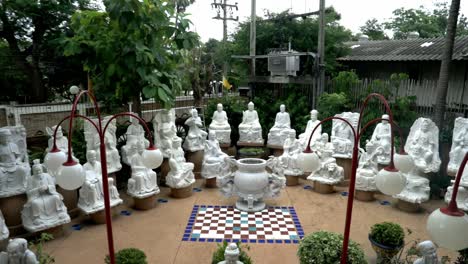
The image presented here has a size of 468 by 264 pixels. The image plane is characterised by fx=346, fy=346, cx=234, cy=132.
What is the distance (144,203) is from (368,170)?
A: 191 inches

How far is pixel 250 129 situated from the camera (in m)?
10.4

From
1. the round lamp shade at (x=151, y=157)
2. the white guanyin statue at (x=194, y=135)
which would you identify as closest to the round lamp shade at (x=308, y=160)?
the round lamp shade at (x=151, y=157)

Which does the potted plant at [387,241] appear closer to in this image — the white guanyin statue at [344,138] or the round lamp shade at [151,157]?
the round lamp shade at [151,157]

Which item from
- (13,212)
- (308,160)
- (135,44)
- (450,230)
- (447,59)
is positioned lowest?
(13,212)

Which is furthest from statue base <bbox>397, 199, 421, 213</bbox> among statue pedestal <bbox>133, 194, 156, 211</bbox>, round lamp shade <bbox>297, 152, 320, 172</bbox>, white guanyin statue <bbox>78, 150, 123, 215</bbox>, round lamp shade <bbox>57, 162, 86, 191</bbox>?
round lamp shade <bbox>57, 162, 86, 191</bbox>

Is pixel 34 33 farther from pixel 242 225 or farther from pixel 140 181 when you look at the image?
pixel 242 225

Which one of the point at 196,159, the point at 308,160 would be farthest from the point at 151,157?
the point at 196,159

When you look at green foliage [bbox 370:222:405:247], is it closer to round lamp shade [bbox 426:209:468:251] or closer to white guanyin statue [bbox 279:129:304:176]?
round lamp shade [bbox 426:209:468:251]

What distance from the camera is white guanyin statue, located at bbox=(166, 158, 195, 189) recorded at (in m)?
7.66

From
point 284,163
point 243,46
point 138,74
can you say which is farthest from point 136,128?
point 243,46

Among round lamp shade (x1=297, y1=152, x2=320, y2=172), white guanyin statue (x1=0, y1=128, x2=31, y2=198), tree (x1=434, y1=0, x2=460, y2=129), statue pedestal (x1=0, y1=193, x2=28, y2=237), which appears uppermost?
Answer: tree (x1=434, y1=0, x2=460, y2=129)

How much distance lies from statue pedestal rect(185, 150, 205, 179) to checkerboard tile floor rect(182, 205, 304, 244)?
197 cm

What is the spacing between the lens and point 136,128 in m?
7.66

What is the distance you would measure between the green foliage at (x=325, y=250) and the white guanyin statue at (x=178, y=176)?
3825 millimetres
